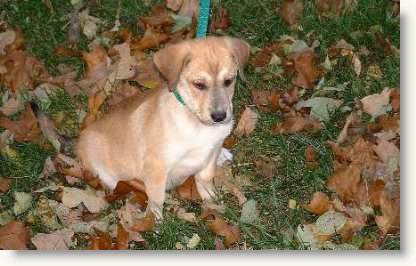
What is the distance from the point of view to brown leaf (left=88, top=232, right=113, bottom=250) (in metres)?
4.28

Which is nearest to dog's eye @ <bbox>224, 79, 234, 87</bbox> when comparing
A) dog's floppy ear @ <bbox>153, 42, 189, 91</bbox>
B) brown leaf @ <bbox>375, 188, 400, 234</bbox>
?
dog's floppy ear @ <bbox>153, 42, 189, 91</bbox>

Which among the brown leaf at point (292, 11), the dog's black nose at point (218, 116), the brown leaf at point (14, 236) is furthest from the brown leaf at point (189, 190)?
the brown leaf at point (292, 11)

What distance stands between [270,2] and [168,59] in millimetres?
2876

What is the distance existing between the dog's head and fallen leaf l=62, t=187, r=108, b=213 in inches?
43.3

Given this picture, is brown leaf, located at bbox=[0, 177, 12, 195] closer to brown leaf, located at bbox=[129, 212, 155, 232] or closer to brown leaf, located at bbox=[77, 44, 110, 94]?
brown leaf, located at bbox=[129, 212, 155, 232]

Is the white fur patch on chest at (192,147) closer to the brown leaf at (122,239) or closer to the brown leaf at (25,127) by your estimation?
the brown leaf at (122,239)

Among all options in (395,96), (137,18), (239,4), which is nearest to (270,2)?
(239,4)

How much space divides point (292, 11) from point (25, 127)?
9.42 ft

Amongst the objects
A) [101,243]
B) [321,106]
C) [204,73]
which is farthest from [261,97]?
[101,243]

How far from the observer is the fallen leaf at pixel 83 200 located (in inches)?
182

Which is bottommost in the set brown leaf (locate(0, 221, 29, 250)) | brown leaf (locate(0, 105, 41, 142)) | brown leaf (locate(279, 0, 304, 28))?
brown leaf (locate(0, 221, 29, 250))

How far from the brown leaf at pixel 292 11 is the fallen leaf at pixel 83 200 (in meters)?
2.82

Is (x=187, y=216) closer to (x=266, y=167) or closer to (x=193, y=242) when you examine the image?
(x=193, y=242)

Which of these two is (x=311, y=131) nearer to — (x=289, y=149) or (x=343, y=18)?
(x=289, y=149)
